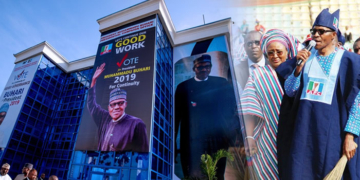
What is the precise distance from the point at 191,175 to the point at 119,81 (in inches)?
274

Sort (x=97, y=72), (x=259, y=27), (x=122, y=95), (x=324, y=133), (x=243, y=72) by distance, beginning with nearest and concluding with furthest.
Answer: (x=324, y=133) < (x=259, y=27) < (x=243, y=72) < (x=122, y=95) < (x=97, y=72)

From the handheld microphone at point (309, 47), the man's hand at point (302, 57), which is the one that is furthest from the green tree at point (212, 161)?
the handheld microphone at point (309, 47)

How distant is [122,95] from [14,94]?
1117cm

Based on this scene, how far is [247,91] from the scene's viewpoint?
4809 mm

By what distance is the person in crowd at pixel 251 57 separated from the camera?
5.09 metres

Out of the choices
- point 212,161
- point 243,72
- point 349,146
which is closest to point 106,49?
point 212,161

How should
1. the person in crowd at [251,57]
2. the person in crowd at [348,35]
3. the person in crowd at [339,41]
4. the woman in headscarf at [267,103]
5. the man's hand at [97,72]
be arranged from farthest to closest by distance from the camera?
the man's hand at [97,72] < the person in crowd at [251,57] < the person in crowd at [348,35] < the woman in headscarf at [267,103] < the person in crowd at [339,41]

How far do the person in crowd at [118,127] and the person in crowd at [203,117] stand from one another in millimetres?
3334

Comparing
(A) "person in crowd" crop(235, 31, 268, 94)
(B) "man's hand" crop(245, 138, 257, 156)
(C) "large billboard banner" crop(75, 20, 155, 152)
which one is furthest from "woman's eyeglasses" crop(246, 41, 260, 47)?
(C) "large billboard banner" crop(75, 20, 155, 152)

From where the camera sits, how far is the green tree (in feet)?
36.8

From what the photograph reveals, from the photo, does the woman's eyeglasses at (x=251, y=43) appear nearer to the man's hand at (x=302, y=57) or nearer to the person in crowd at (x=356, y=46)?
the man's hand at (x=302, y=57)

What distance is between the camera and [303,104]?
3770mm

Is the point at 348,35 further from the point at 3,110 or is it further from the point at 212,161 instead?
the point at 3,110

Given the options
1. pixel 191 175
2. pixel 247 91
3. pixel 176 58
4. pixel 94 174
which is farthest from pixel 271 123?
pixel 176 58
